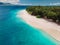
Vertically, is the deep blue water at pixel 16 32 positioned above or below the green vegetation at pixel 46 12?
below

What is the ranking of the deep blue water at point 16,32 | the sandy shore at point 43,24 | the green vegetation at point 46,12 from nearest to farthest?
1. the deep blue water at point 16,32
2. the sandy shore at point 43,24
3. the green vegetation at point 46,12

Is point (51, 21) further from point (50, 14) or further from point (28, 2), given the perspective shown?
point (28, 2)

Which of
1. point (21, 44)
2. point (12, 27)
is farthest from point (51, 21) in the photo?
point (21, 44)

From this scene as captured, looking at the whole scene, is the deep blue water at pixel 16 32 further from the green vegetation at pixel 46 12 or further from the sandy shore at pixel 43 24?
the green vegetation at pixel 46 12

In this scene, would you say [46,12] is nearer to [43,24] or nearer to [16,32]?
[43,24]

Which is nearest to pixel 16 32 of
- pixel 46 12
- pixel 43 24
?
pixel 43 24

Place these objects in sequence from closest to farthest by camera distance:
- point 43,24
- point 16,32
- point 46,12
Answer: point 16,32, point 43,24, point 46,12

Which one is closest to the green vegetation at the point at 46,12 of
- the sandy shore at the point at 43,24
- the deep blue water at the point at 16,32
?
the sandy shore at the point at 43,24
